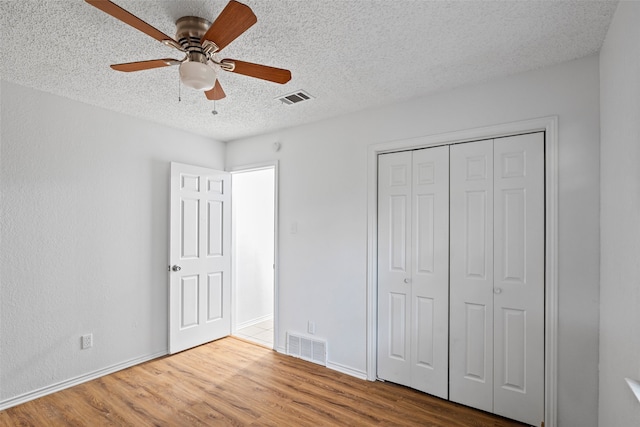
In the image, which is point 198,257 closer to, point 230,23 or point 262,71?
point 262,71

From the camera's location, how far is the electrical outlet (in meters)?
2.92

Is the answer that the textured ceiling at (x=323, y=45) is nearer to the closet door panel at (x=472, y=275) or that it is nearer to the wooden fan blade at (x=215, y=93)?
the wooden fan blade at (x=215, y=93)

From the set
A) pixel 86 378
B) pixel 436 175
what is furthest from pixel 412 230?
pixel 86 378

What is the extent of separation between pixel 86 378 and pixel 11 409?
52 cm

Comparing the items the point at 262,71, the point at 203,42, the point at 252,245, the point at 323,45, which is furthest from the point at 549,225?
the point at 252,245

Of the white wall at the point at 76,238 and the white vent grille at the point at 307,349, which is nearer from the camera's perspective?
the white wall at the point at 76,238

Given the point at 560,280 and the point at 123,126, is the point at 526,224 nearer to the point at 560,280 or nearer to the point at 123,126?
the point at 560,280

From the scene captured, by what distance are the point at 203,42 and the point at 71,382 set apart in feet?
9.94

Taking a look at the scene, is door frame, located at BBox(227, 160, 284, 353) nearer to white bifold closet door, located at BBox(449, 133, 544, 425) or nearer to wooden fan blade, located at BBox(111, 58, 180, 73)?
white bifold closet door, located at BBox(449, 133, 544, 425)

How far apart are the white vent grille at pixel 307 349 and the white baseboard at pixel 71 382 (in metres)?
1.36

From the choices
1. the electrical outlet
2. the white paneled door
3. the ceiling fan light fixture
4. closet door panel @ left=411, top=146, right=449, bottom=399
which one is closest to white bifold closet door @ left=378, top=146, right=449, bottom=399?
closet door panel @ left=411, top=146, right=449, bottom=399

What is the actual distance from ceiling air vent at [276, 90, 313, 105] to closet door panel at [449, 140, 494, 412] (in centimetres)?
130

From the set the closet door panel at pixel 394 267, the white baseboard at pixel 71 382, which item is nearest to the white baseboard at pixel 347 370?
the closet door panel at pixel 394 267

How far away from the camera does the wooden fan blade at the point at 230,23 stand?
133 cm
